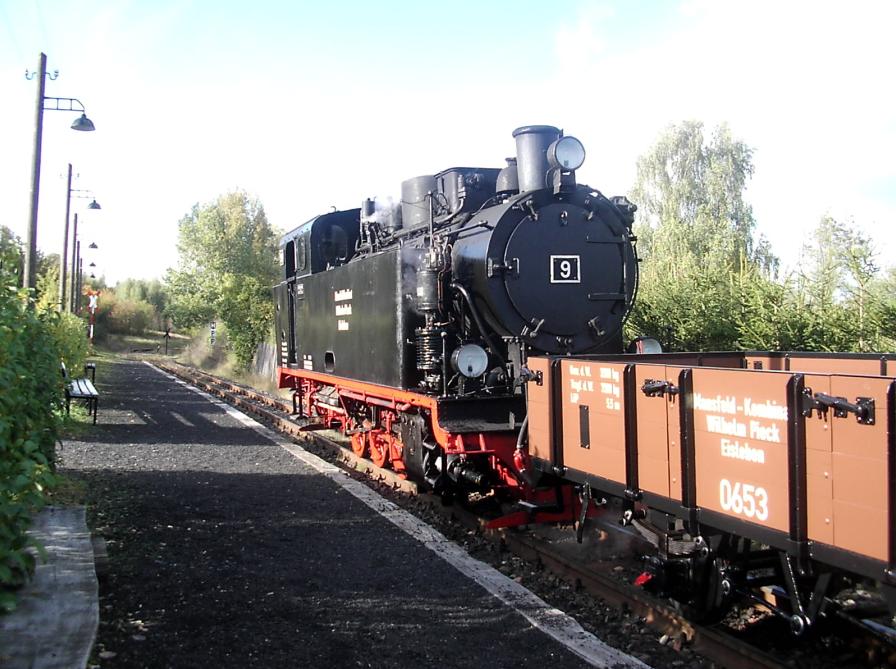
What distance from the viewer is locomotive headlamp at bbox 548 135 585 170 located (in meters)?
6.66

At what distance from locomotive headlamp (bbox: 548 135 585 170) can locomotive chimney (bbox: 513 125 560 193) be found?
109mm

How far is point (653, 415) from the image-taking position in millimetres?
4105

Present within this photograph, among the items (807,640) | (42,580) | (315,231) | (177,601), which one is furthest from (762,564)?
(315,231)

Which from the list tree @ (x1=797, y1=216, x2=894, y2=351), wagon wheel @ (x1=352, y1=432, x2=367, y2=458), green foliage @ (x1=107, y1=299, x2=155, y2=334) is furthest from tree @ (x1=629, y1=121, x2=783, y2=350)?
green foliage @ (x1=107, y1=299, x2=155, y2=334)

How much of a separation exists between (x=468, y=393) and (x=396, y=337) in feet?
3.55

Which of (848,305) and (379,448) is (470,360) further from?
(848,305)

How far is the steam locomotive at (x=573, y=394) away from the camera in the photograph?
3.14 metres

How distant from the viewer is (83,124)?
38.1 feet

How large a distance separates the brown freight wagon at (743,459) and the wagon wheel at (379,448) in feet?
12.5

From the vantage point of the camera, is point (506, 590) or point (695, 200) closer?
point (506, 590)

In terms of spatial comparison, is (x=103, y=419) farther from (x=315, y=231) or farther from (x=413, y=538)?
(x=413, y=538)

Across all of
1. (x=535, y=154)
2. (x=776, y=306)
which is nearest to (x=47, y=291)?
(x=535, y=154)

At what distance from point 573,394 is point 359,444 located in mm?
5306

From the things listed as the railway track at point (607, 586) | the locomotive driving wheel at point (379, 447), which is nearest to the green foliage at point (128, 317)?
the railway track at point (607, 586)
